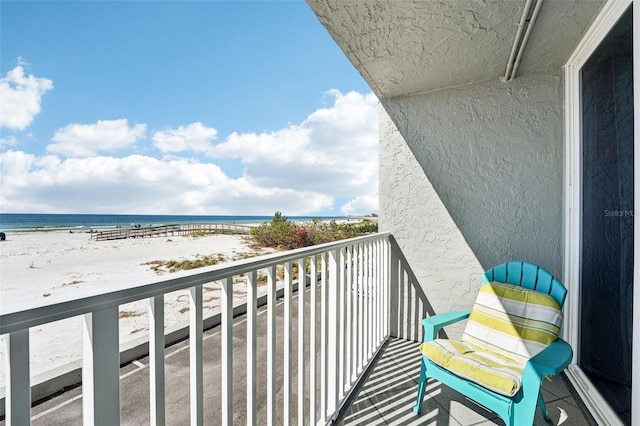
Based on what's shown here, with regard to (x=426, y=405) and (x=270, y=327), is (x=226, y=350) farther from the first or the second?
(x=426, y=405)

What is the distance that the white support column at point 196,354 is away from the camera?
96 cm

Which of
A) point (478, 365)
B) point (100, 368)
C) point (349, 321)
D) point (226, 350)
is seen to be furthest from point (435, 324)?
point (100, 368)

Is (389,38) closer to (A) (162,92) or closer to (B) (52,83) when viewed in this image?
(A) (162,92)

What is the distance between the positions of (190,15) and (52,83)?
2439 centimetres

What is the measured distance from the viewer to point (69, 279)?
8164 millimetres

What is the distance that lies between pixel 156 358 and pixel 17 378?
0.31 metres

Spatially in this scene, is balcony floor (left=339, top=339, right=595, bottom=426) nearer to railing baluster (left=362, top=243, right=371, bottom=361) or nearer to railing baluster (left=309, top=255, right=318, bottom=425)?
railing baluster (left=362, top=243, right=371, bottom=361)

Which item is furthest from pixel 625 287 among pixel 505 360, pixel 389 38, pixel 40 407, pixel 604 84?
pixel 40 407

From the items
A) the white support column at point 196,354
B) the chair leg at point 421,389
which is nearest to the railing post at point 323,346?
the chair leg at point 421,389

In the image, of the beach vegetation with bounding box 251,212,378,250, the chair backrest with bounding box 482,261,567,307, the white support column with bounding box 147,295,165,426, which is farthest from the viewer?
the beach vegetation with bounding box 251,212,378,250

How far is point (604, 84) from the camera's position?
1.90 meters

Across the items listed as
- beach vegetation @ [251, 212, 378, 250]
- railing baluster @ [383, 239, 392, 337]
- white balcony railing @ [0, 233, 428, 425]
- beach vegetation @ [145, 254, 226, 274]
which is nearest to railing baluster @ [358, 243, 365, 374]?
white balcony railing @ [0, 233, 428, 425]

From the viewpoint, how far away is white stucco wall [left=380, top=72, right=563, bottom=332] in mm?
2465

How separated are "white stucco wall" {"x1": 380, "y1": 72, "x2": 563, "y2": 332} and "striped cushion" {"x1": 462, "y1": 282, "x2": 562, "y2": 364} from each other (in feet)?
1.89
